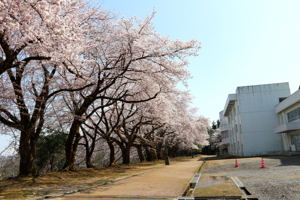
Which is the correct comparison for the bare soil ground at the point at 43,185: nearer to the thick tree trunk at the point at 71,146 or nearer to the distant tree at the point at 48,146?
the thick tree trunk at the point at 71,146

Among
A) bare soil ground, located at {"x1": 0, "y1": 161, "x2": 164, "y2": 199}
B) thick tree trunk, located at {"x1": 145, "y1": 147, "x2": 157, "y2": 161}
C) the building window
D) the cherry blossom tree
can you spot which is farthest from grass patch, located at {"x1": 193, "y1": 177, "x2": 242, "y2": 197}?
thick tree trunk, located at {"x1": 145, "y1": 147, "x2": 157, "y2": 161}

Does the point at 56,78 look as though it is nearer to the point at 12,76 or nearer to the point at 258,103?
the point at 12,76

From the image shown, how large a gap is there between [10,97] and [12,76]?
1.27m

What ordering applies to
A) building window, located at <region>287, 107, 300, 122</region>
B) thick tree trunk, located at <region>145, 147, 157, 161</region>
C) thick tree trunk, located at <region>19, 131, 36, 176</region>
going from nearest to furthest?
thick tree trunk, located at <region>19, 131, 36, 176</region> < building window, located at <region>287, 107, 300, 122</region> < thick tree trunk, located at <region>145, 147, 157, 161</region>

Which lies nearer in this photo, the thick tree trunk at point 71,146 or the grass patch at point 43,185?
the grass patch at point 43,185

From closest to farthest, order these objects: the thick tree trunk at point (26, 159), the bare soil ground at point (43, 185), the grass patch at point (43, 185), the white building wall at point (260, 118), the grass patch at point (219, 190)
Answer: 1. the grass patch at point (219, 190)
2. the bare soil ground at point (43, 185)
3. the grass patch at point (43, 185)
4. the thick tree trunk at point (26, 159)
5. the white building wall at point (260, 118)

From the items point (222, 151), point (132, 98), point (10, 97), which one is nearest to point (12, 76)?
point (10, 97)

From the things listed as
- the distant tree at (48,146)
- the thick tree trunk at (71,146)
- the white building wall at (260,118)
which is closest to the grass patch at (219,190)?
the thick tree trunk at (71,146)

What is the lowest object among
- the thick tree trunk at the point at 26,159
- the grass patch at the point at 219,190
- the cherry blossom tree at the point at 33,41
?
the grass patch at the point at 219,190

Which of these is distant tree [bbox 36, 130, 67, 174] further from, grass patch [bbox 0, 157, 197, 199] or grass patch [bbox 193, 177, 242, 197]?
grass patch [bbox 193, 177, 242, 197]

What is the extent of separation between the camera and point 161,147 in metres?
50.3

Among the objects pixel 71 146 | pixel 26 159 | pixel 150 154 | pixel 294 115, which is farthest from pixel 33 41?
pixel 150 154

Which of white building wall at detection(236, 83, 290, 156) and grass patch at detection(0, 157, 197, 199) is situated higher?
white building wall at detection(236, 83, 290, 156)

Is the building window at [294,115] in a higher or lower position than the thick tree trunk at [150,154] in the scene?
higher
